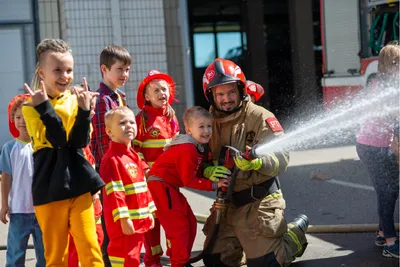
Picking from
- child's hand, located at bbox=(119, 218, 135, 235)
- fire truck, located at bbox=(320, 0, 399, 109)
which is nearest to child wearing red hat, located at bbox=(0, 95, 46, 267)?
child's hand, located at bbox=(119, 218, 135, 235)

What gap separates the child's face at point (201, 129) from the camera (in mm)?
4789

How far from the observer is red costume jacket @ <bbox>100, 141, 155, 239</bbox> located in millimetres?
4316

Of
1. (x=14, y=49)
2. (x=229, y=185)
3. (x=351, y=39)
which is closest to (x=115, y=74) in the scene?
(x=229, y=185)

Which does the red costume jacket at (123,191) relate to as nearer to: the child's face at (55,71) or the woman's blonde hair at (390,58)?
the child's face at (55,71)

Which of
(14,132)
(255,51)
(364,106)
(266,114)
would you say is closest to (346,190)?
(364,106)

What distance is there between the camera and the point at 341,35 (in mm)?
11211

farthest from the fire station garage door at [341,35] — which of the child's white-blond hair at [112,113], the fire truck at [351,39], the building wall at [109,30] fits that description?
the child's white-blond hair at [112,113]

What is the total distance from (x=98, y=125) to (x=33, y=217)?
77 cm

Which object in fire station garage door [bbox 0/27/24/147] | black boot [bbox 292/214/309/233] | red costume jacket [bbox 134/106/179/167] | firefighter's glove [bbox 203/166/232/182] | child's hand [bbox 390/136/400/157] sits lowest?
black boot [bbox 292/214/309/233]

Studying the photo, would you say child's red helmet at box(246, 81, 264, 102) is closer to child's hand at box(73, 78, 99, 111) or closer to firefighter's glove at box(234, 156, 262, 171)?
firefighter's glove at box(234, 156, 262, 171)

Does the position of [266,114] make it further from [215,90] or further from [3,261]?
[3,261]

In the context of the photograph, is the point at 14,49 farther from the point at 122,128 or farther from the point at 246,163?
the point at 246,163

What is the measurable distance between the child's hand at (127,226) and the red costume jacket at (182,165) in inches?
23.6

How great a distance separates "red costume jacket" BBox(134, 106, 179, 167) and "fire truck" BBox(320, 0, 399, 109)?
5382mm
